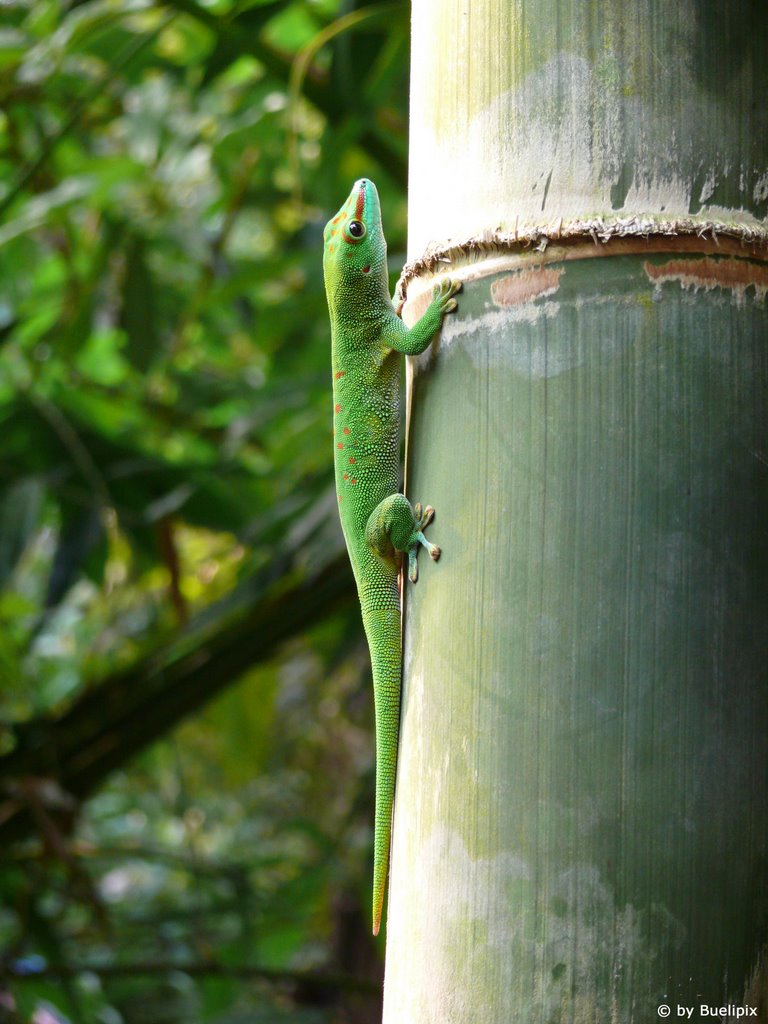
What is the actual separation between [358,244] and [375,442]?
408 millimetres

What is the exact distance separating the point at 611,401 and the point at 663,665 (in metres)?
0.24

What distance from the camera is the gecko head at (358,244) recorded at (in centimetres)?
183

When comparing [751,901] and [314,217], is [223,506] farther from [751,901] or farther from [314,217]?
[751,901]

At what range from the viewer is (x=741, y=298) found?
0.99 meters

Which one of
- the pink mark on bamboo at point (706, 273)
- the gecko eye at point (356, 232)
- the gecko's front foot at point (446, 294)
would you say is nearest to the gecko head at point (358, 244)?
the gecko eye at point (356, 232)

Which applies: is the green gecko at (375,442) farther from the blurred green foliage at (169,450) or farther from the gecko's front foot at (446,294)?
the blurred green foliage at (169,450)

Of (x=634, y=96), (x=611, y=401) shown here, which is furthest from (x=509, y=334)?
(x=634, y=96)

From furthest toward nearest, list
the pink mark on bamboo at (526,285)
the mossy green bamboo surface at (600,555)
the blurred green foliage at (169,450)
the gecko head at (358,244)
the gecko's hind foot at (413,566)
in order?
1. the blurred green foliage at (169,450)
2. the gecko head at (358,244)
3. the gecko's hind foot at (413,566)
4. the pink mark on bamboo at (526,285)
5. the mossy green bamboo surface at (600,555)

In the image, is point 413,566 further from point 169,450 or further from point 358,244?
point 169,450

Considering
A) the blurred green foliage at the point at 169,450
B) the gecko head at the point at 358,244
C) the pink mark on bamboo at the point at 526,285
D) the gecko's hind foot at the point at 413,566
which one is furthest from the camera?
the blurred green foliage at the point at 169,450

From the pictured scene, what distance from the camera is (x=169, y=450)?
4.62 meters

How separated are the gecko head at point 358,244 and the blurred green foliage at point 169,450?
71 centimetres

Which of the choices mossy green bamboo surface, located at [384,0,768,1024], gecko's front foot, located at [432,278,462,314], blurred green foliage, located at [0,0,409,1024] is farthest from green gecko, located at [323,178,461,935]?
blurred green foliage, located at [0,0,409,1024]

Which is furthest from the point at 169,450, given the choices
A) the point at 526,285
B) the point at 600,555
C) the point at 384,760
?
the point at 600,555
